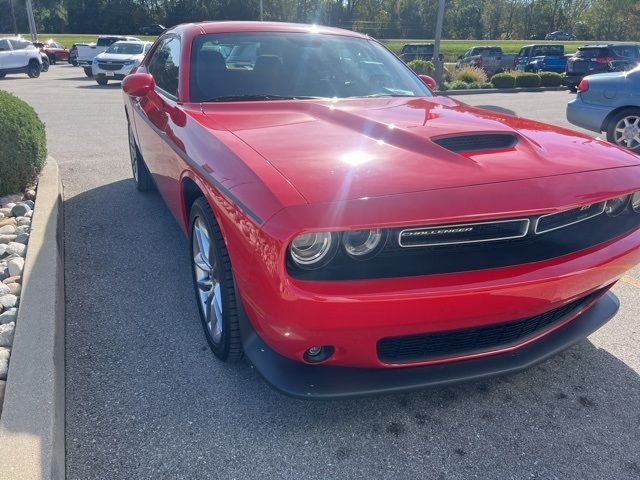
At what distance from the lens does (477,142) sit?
8.38 ft

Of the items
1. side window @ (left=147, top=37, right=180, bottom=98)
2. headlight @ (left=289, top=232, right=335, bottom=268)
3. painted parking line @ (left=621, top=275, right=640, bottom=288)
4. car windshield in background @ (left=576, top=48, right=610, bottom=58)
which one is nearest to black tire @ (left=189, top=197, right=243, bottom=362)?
headlight @ (left=289, top=232, right=335, bottom=268)

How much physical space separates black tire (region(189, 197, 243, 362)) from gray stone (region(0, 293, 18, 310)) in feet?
4.16

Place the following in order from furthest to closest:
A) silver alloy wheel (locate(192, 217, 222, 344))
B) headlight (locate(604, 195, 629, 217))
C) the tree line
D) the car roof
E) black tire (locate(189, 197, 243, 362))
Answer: the tree line < the car roof < silver alloy wheel (locate(192, 217, 222, 344)) < headlight (locate(604, 195, 629, 217)) < black tire (locate(189, 197, 243, 362))

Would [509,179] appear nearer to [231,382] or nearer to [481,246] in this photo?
[481,246]

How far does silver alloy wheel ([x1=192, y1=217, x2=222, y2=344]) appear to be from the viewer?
2.69m

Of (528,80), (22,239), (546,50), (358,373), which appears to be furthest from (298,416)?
(546,50)

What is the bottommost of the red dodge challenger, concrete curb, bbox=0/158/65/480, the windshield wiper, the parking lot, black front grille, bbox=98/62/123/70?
black front grille, bbox=98/62/123/70

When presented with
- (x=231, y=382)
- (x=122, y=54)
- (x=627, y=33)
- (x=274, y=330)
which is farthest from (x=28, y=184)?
(x=627, y=33)

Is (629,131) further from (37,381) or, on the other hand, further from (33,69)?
(33,69)

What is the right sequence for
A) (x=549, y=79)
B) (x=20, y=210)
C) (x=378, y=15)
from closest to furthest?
(x=20, y=210)
(x=549, y=79)
(x=378, y=15)

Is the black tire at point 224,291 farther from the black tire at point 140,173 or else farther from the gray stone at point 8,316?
the black tire at point 140,173

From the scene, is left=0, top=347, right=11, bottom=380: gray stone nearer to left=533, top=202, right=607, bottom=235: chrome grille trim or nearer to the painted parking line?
left=533, top=202, right=607, bottom=235: chrome grille trim

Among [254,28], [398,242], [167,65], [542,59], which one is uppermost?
[254,28]

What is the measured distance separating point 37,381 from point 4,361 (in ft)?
1.16
